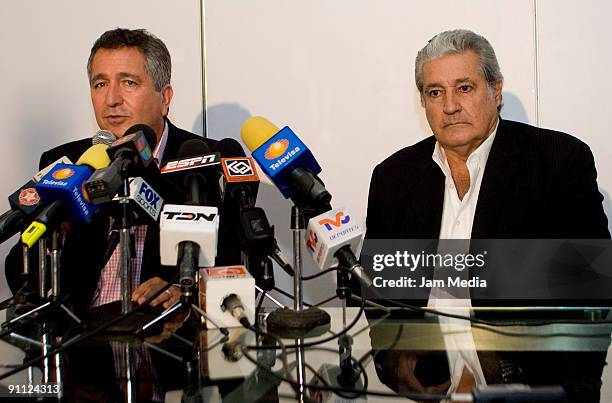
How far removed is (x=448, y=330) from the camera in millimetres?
1335

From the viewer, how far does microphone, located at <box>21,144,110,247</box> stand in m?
1.28

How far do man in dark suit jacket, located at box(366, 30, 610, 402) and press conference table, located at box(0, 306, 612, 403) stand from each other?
0.78 meters

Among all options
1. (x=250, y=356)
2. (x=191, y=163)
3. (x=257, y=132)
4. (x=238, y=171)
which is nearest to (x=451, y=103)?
(x=257, y=132)

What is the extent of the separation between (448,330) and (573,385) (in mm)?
409

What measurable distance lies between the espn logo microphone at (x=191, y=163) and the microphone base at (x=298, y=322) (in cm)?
33

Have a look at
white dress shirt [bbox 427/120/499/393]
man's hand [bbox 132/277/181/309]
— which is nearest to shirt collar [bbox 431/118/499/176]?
white dress shirt [bbox 427/120/499/393]

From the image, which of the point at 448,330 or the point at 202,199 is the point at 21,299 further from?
the point at 448,330

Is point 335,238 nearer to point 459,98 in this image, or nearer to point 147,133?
point 147,133

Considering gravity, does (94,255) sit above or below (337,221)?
below

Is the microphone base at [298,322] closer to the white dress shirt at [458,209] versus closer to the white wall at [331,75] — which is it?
the white dress shirt at [458,209]

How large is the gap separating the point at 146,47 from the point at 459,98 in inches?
43.8

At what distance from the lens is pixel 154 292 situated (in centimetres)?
174

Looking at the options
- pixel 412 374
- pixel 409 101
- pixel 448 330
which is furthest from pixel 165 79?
pixel 412 374

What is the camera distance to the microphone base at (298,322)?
1.34 meters
